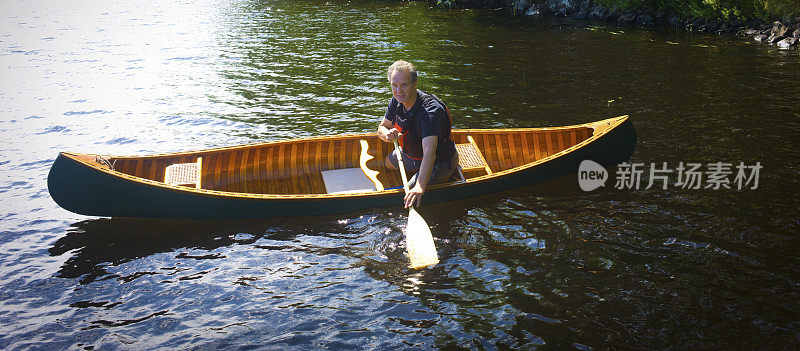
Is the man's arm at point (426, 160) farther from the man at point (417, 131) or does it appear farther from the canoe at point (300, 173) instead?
the canoe at point (300, 173)

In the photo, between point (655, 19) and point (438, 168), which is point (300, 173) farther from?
point (655, 19)

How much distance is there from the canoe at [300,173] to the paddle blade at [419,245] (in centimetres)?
91

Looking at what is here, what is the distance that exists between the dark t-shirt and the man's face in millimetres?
194

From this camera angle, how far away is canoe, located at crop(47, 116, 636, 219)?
758cm

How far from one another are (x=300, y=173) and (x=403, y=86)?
8.36 feet

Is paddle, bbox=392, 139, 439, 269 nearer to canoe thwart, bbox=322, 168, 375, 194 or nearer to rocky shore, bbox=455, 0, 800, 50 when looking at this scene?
canoe thwart, bbox=322, 168, 375, 194

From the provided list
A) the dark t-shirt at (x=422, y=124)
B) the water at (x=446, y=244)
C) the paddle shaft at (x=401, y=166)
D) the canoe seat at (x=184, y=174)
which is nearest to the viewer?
the water at (x=446, y=244)

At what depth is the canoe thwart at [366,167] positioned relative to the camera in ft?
28.4

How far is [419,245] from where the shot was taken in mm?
7309

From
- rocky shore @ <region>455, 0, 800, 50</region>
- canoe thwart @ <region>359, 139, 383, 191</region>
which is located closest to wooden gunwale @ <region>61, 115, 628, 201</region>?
canoe thwart @ <region>359, 139, 383, 191</region>

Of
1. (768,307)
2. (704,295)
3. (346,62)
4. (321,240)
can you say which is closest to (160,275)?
(321,240)

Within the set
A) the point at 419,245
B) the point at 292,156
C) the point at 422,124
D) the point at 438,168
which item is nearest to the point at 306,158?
the point at 292,156

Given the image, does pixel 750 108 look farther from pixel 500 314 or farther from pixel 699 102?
pixel 500 314

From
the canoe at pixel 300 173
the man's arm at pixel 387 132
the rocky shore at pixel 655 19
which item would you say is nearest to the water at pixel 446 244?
the canoe at pixel 300 173
